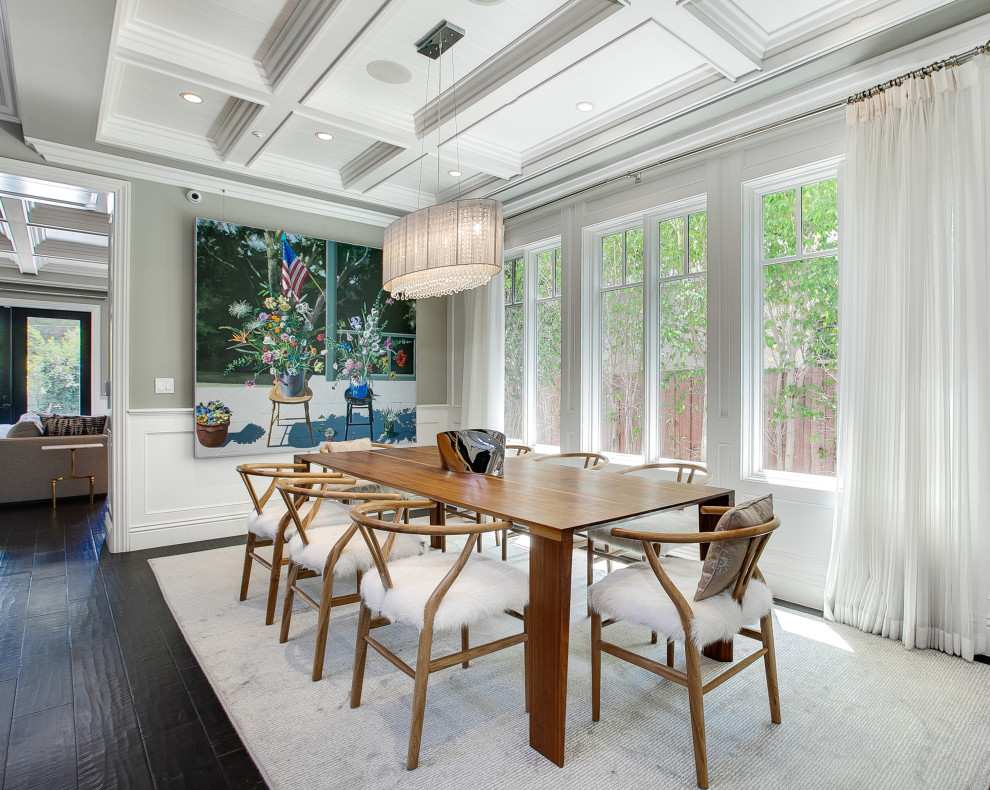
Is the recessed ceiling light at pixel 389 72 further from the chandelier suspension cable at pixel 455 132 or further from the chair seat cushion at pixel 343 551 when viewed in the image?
the chair seat cushion at pixel 343 551

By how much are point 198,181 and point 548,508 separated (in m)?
3.91

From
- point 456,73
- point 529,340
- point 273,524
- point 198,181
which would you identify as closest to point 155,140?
point 198,181

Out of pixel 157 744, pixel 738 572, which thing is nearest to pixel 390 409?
pixel 157 744

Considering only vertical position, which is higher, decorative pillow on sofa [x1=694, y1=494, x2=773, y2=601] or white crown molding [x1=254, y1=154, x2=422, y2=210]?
white crown molding [x1=254, y1=154, x2=422, y2=210]

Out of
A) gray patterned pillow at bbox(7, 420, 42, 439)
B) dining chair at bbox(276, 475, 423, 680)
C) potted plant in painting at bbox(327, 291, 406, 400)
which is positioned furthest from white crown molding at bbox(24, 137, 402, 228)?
gray patterned pillow at bbox(7, 420, 42, 439)

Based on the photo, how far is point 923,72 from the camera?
8.46 ft

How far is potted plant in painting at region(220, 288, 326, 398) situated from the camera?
4449 millimetres

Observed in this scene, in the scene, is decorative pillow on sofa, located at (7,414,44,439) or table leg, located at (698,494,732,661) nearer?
table leg, located at (698,494,732,661)

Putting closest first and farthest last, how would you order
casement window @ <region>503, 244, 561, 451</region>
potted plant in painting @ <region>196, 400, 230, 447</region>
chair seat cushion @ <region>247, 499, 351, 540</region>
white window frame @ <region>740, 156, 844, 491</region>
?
chair seat cushion @ <region>247, 499, 351, 540</region>
white window frame @ <region>740, 156, 844, 491</region>
potted plant in painting @ <region>196, 400, 230, 447</region>
casement window @ <region>503, 244, 561, 451</region>

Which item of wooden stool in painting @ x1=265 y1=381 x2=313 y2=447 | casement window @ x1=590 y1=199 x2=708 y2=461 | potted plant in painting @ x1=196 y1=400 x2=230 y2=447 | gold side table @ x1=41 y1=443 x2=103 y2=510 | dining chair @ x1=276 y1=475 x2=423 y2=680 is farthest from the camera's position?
gold side table @ x1=41 y1=443 x2=103 y2=510

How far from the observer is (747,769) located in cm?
169

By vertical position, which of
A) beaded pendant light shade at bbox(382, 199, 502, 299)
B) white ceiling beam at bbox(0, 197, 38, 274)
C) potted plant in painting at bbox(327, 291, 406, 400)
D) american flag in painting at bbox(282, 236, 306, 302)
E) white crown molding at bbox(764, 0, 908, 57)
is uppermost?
white crown molding at bbox(764, 0, 908, 57)

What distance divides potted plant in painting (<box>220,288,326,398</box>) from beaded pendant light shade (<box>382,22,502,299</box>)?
198cm

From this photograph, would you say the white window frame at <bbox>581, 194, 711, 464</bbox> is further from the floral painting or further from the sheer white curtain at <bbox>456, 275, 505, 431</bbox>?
the floral painting
